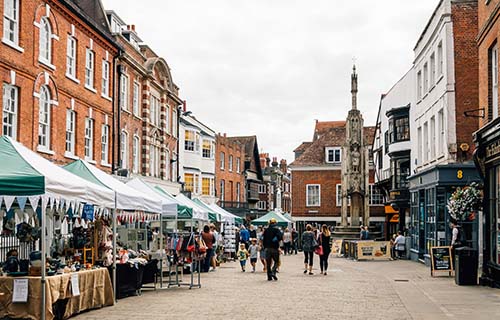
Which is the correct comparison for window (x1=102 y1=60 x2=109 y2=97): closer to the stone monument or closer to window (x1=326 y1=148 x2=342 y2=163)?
the stone monument

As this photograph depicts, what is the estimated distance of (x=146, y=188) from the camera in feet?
67.4

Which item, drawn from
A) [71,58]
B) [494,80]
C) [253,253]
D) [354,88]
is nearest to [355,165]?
[354,88]

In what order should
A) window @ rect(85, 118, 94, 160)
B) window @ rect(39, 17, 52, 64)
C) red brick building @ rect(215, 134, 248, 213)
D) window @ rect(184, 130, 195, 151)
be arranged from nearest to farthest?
window @ rect(39, 17, 52, 64) → window @ rect(85, 118, 94, 160) → window @ rect(184, 130, 195, 151) → red brick building @ rect(215, 134, 248, 213)

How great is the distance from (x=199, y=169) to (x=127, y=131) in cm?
2182

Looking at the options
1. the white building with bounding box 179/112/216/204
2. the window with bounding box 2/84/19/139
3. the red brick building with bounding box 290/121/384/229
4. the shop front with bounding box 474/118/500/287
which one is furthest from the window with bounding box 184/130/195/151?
the shop front with bounding box 474/118/500/287

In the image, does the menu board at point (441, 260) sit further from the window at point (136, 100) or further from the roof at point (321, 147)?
the roof at point (321, 147)

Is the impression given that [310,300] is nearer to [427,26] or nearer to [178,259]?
[178,259]

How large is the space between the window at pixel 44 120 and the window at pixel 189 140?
29.2 meters

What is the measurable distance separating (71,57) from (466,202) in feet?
51.8

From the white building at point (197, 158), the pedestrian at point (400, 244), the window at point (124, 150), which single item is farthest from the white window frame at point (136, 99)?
the white building at point (197, 158)

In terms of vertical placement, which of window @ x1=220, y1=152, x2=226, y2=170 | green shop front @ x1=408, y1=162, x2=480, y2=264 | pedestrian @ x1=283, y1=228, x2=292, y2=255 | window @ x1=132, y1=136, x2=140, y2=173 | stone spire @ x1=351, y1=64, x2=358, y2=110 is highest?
stone spire @ x1=351, y1=64, x2=358, y2=110

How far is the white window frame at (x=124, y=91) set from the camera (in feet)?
107

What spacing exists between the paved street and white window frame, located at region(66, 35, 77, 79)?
33.3 ft

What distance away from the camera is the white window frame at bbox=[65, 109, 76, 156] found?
1043 inches
